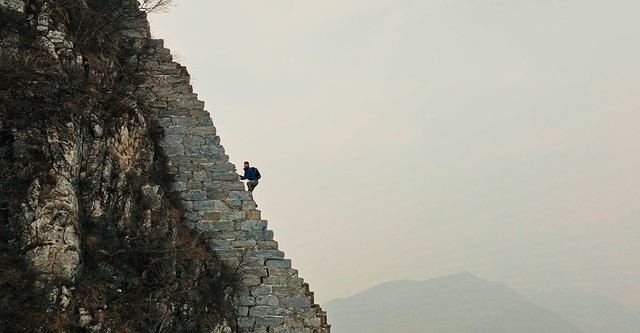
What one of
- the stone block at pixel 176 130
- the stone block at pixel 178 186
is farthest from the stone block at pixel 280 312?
the stone block at pixel 176 130

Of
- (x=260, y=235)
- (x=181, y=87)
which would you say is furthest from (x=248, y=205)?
(x=181, y=87)

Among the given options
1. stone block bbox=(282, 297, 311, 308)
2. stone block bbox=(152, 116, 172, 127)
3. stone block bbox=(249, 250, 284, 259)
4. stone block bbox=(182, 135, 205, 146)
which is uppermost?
stone block bbox=(152, 116, 172, 127)

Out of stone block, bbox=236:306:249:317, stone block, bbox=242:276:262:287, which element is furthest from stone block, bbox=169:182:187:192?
stone block, bbox=236:306:249:317

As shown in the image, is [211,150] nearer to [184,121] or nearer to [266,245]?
[184,121]

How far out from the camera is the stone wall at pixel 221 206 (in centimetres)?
1309

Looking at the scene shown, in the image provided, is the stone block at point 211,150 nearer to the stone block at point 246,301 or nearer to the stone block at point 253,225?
the stone block at point 253,225

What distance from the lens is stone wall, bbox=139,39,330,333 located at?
13086mm

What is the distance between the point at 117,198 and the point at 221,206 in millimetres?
3012

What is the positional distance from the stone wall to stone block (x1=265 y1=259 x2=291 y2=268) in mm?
25

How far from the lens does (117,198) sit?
1129cm

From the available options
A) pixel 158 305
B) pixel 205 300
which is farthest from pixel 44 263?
pixel 205 300

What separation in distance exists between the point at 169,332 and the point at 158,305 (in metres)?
0.62

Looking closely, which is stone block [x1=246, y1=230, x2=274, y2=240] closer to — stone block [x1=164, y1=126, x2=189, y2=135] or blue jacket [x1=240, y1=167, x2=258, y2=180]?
blue jacket [x1=240, y1=167, x2=258, y2=180]

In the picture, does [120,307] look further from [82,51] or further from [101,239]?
[82,51]
